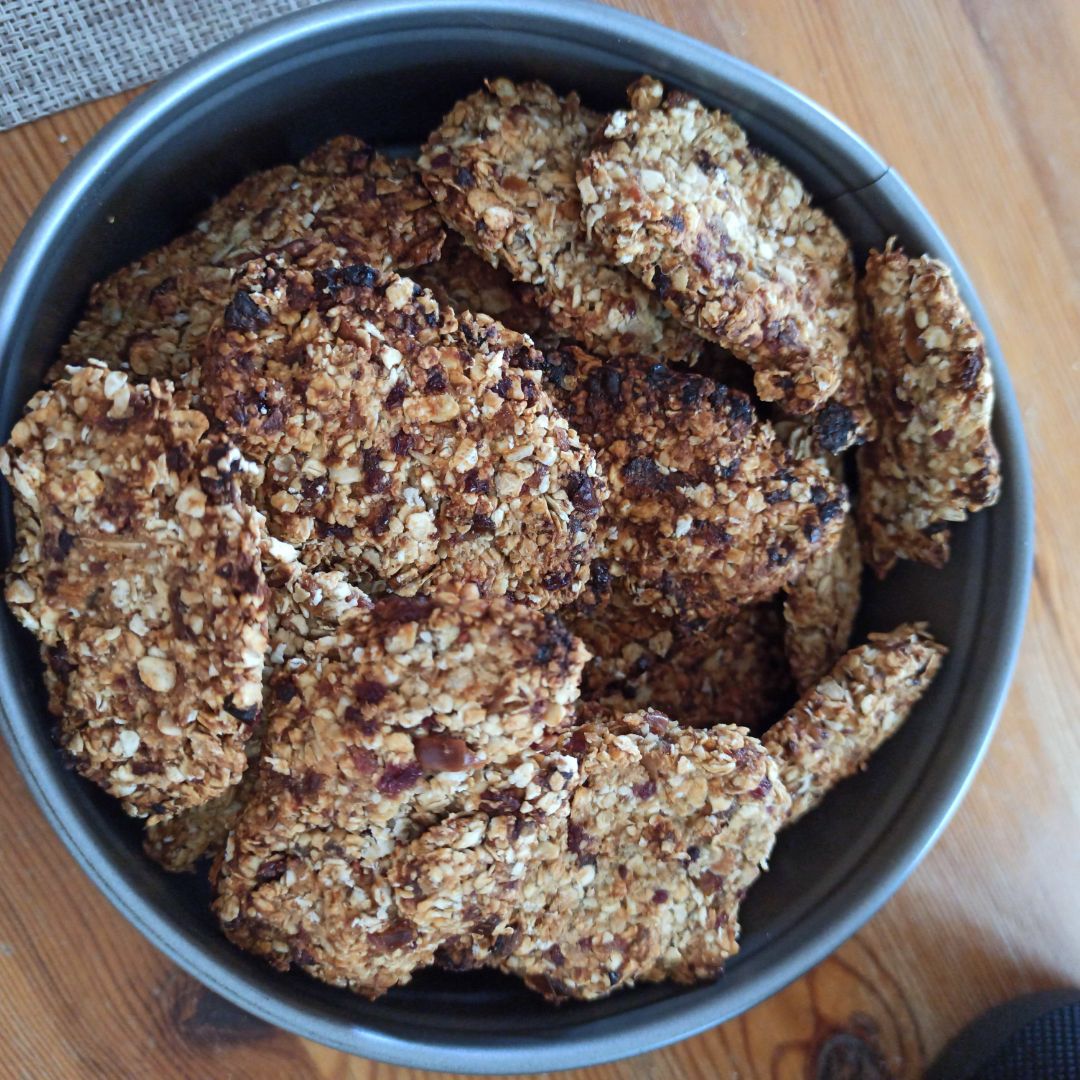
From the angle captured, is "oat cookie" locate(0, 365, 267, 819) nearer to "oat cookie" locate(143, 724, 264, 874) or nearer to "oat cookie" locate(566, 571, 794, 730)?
"oat cookie" locate(143, 724, 264, 874)

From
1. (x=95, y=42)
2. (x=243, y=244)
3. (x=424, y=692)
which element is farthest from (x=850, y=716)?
(x=95, y=42)

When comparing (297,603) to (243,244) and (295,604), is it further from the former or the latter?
(243,244)

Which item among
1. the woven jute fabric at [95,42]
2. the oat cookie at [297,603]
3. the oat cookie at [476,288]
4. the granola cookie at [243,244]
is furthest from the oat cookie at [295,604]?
the woven jute fabric at [95,42]

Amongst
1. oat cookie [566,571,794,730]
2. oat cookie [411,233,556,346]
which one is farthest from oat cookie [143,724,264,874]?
oat cookie [411,233,556,346]

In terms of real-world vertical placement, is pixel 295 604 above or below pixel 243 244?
below

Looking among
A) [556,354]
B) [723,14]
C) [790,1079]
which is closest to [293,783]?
[556,354]

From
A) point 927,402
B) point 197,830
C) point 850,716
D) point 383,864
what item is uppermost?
point 927,402

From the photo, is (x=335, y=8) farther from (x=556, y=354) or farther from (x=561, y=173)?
(x=556, y=354)
